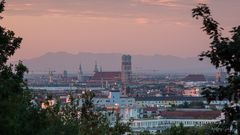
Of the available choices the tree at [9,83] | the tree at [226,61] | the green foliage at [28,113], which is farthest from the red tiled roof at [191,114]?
the tree at [226,61]

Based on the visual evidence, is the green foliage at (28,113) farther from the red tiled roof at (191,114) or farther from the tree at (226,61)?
the red tiled roof at (191,114)

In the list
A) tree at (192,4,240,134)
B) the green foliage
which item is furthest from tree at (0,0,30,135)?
tree at (192,4,240,134)

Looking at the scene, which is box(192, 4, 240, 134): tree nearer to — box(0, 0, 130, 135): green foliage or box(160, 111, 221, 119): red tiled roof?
box(0, 0, 130, 135): green foliage

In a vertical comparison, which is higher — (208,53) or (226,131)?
(208,53)

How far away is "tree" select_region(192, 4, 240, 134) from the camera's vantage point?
6375mm

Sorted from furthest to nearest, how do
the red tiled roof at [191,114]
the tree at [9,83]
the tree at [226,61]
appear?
the red tiled roof at [191,114]
the tree at [9,83]
the tree at [226,61]

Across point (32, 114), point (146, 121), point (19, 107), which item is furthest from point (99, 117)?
point (146, 121)

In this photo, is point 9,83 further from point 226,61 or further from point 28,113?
point 226,61

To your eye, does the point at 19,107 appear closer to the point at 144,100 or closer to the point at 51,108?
the point at 51,108

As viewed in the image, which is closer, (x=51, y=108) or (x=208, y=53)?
(x=208, y=53)

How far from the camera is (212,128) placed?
659cm

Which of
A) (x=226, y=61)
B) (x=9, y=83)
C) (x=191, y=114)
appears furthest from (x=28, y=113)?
(x=191, y=114)

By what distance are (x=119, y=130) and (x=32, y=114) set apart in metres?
6.11

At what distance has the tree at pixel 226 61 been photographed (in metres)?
6.38
